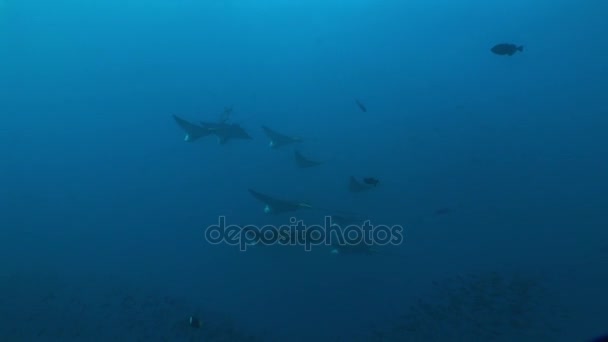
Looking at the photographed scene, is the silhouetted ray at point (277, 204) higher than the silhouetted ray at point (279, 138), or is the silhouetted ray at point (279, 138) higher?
the silhouetted ray at point (279, 138)

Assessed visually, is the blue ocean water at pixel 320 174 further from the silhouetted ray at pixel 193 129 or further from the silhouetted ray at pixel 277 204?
the silhouetted ray at pixel 193 129

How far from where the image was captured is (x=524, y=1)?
53.8 ft

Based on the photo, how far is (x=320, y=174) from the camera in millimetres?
14797

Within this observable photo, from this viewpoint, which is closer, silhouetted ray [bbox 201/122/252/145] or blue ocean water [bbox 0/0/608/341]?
silhouetted ray [bbox 201/122/252/145]

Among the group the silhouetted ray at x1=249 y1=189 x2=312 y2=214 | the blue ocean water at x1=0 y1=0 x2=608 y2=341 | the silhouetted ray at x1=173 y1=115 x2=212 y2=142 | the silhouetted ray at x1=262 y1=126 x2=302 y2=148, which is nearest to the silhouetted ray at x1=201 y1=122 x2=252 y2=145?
the silhouetted ray at x1=173 y1=115 x2=212 y2=142

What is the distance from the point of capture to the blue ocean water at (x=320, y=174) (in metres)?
11.9

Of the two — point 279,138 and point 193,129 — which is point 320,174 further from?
point 193,129

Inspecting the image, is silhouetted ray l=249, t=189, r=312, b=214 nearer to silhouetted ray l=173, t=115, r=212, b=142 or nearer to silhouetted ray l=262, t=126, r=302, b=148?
silhouetted ray l=262, t=126, r=302, b=148

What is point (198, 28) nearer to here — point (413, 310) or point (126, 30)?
point (126, 30)

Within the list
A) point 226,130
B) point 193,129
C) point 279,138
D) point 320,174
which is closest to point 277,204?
point 279,138

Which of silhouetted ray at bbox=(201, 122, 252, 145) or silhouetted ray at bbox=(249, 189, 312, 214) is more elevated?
silhouetted ray at bbox=(201, 122, 252, 145)

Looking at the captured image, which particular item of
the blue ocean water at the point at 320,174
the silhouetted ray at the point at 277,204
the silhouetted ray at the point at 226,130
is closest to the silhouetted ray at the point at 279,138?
the silhouetted ray at the point at 226,130

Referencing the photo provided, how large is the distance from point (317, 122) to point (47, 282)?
35.7 ft

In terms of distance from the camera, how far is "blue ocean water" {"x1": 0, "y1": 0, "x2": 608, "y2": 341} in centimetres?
1189
